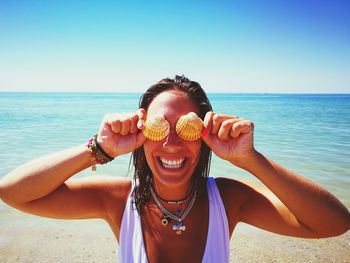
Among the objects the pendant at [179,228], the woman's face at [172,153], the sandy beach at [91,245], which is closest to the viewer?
the woman's face at [172,153]

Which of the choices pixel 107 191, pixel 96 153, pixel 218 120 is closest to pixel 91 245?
pixel 107 191

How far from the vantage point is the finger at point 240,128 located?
2.05 metres

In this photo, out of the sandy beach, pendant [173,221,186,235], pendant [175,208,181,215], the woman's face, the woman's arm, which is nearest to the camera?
the woman's arm

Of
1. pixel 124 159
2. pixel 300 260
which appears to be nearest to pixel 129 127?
pixel 300 260

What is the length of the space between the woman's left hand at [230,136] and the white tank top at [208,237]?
508 millimetres

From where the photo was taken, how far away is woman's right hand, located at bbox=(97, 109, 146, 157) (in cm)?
217

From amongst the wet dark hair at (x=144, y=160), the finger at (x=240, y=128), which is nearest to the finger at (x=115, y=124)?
the wet dark hair at (x=144, y=160)

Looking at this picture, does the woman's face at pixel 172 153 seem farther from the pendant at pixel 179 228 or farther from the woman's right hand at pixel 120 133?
the pendant at pixel 179 228

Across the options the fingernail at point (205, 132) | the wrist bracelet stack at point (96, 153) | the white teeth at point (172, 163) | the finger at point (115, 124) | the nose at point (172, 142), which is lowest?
the white teeth at point (172, 163)

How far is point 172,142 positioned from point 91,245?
3.60m

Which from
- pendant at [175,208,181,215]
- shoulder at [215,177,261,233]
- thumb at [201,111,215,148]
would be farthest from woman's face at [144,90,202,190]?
shoulder at [215,177,261,233]

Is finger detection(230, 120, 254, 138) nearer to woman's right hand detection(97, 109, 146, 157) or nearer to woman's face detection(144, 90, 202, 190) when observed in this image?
woman's face detection(144, 90, 202, 190)

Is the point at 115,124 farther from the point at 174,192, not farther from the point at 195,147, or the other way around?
the point at 174,192

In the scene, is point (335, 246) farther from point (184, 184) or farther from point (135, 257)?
point (135, 257)
